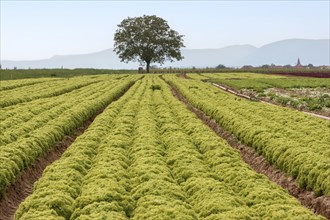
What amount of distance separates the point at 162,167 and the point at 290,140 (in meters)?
8.13

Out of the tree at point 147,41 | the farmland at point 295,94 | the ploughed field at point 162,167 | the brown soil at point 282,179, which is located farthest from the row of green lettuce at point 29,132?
the tree at point 147,41

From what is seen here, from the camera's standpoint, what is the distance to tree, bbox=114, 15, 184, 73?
145 metres

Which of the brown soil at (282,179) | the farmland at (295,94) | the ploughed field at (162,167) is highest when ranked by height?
the farmland at (295,94)

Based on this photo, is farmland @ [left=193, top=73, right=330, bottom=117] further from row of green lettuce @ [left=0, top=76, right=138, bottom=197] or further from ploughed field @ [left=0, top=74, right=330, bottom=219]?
row of green lettuce @ [left=0, top=76, right=138, bottom=197]

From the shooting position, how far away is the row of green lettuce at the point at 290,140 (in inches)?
715

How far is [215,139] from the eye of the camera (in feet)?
78.7

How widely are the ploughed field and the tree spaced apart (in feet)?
374

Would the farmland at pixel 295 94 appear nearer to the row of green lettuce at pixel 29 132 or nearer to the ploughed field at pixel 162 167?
the ploughed field at pixel 162 167

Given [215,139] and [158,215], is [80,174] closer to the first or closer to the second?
[158,215]

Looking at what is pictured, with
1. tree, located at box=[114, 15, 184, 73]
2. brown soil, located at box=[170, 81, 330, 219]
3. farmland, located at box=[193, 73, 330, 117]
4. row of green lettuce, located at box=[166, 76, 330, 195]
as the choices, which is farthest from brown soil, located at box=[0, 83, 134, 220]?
tree, located at box=[114, 15, 184, 73]

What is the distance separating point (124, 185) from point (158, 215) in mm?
3656

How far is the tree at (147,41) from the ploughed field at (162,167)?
374 feet

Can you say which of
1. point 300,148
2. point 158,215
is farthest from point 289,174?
point 158,215

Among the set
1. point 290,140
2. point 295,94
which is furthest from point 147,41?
point 290,140
